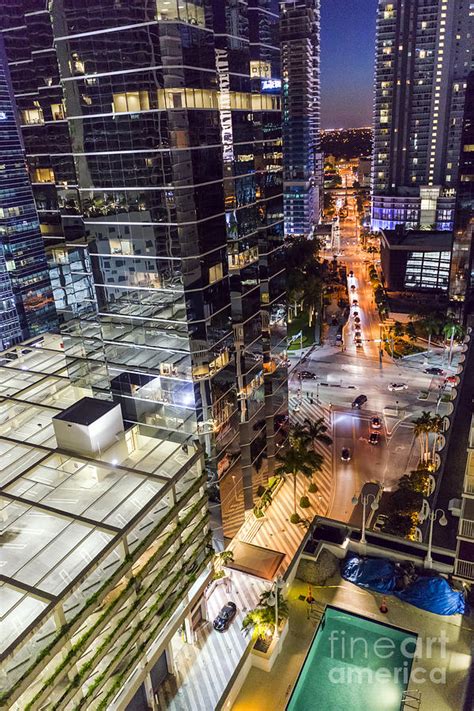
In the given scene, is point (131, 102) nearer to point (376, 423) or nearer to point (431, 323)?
point (376, 423)

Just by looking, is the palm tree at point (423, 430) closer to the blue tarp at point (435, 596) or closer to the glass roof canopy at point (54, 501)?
the blue tarp at point (435, 596)

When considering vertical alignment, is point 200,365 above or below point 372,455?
above

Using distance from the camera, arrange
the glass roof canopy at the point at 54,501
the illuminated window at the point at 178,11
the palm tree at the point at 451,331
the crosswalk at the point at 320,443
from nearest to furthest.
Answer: the glass roof canopy at the point at 54,501
the illuminated window at the point at 178,11
the crosswalk at the point at 320,443
the palm tree at the point at 451,331

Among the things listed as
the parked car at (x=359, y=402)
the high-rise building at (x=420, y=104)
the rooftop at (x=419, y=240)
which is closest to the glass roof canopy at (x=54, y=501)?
the parked car at (x=359, y=402)

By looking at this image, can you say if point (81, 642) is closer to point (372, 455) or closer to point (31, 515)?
point (31, 515)

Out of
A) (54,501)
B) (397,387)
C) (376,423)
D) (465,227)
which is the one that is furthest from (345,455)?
(465,227)

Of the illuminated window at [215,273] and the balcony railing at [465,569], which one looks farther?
the illuminated window at [215,273]

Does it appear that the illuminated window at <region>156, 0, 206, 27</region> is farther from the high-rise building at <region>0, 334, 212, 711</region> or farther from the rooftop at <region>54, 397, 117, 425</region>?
the high-rise building at <region>0, 334, 212, 711</region>

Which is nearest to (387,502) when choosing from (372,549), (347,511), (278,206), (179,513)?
(347,511)
